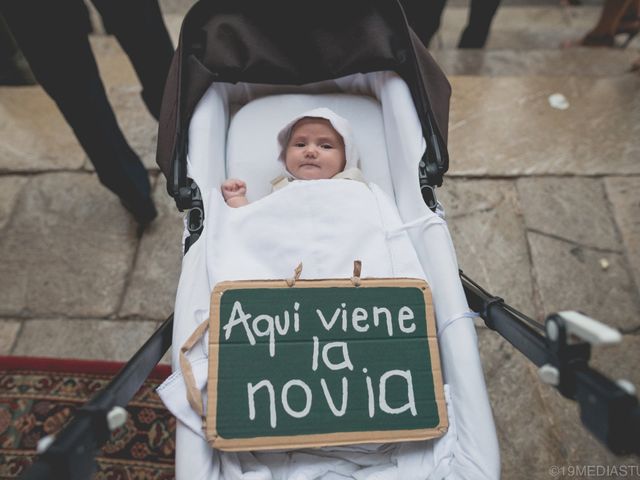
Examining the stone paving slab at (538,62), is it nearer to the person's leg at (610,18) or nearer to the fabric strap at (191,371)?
the person's leg at (610,18)

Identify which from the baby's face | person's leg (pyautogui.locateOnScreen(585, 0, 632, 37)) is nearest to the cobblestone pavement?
person's leg (pyautogui.locateOnScreen(585, 0, 632, 37))

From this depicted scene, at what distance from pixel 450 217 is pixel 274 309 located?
119cm

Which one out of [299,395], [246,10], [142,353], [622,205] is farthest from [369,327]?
[622,205]

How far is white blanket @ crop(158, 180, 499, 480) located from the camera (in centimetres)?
103

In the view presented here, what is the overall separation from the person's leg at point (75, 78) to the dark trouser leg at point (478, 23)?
190 cm

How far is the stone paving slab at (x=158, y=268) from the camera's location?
73.3 inches

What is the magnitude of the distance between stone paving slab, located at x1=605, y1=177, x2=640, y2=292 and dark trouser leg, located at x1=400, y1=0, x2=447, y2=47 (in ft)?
3.44

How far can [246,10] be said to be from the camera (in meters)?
1.51

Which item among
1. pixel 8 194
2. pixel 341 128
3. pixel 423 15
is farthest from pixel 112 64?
pixel 341 128

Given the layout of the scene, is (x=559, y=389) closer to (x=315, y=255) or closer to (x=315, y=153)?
(x=315, y=255)

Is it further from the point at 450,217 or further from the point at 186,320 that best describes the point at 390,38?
the point at 186,320

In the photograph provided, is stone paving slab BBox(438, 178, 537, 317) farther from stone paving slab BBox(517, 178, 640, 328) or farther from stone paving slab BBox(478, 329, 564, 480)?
stone paving slab BBox(478, 329, 564, 480)

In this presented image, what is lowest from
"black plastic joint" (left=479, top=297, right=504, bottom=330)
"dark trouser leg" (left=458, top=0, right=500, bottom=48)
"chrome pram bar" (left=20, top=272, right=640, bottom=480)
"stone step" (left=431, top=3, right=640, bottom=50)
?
"chrome pram bar" (left=20, top=272, right=640, bottom=480)

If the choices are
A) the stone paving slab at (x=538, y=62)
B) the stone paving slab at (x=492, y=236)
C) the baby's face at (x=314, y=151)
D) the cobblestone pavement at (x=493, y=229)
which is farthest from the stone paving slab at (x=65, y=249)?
the stone paving slab at (x=538, y=62)
